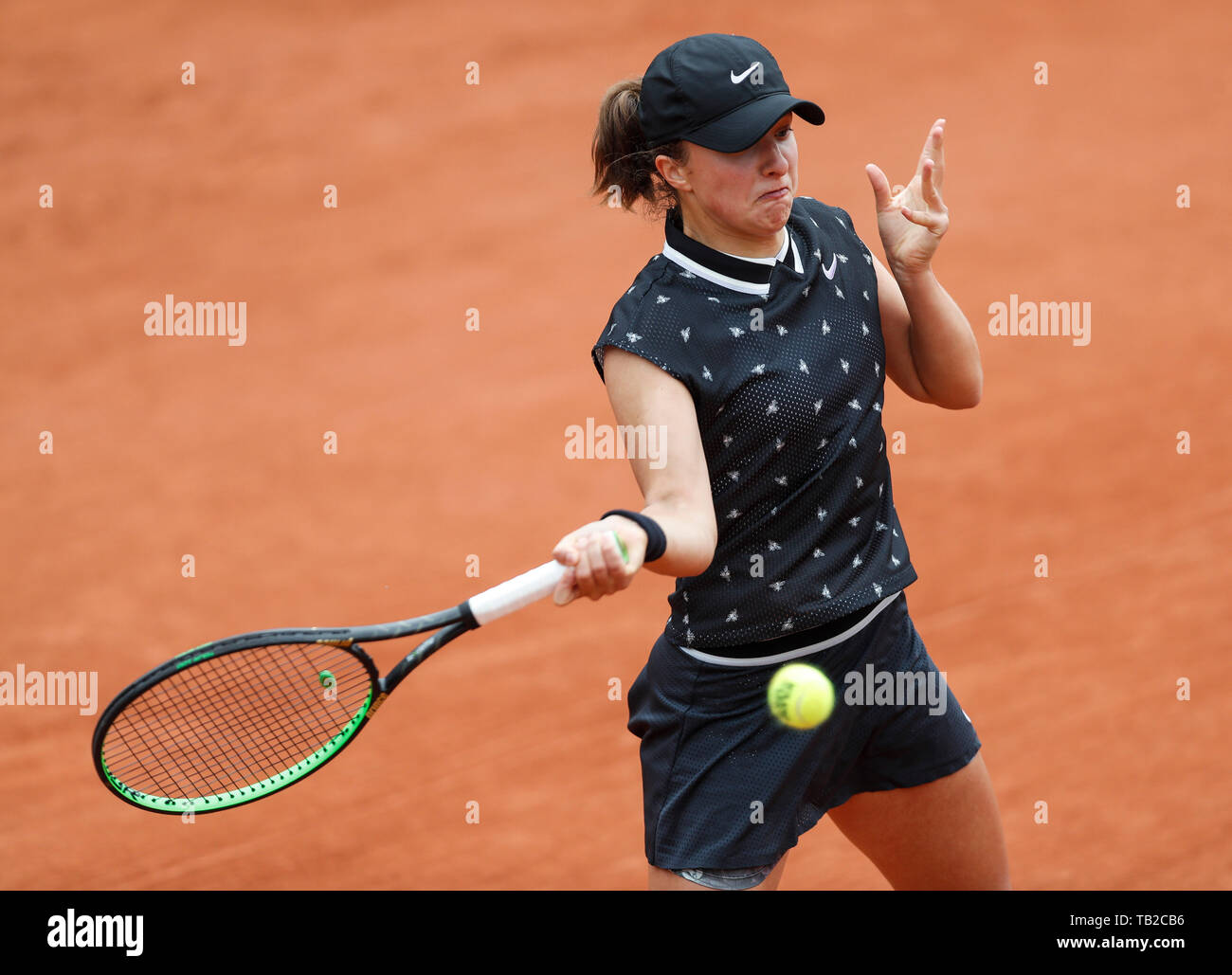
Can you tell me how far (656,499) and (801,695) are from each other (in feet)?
1.71

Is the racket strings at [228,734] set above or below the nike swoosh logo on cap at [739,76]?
below

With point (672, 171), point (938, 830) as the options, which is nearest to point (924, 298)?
point (672, 171)

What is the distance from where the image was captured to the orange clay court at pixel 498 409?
16.4 ft

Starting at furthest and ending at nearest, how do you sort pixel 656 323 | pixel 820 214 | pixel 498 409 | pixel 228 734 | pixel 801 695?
pixel 498 409 → pixel 228 734 → pixel 820 214 → pixel 801 695 → pixel 656 323

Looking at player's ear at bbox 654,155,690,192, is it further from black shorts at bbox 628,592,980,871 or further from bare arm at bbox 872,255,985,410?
black shorts at bbox 628,592,980,871

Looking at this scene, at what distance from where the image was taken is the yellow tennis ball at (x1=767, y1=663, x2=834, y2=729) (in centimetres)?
294

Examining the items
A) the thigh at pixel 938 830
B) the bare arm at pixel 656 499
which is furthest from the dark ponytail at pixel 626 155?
the thigh at pixel 938 830

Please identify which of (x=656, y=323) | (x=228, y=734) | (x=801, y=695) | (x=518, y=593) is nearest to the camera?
(x=518, y=593)

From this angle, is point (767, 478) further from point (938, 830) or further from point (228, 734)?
point (228, 734)

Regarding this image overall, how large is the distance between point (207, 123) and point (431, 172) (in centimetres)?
168

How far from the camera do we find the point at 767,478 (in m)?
2.89

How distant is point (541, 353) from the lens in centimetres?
780

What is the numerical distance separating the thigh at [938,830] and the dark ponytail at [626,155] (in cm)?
135

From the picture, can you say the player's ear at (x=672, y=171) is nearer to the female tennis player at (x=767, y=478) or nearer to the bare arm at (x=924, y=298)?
the female tennis player at (x=767, y=478)
